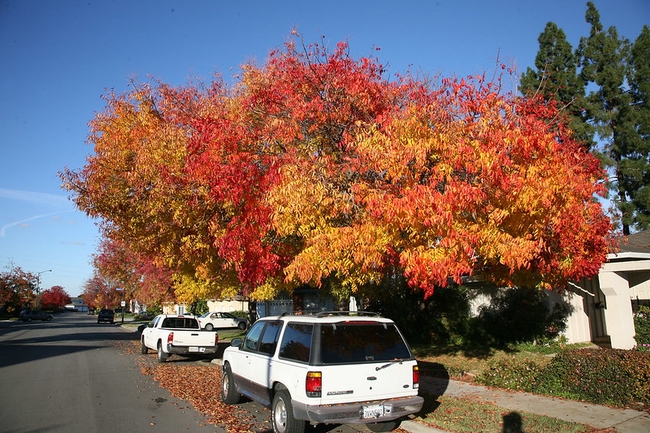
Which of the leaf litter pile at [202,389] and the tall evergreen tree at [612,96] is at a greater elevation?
the tall evergreen tree at [612,96]

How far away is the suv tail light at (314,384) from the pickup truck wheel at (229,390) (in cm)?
335

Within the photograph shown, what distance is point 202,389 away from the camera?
1139 centimetres

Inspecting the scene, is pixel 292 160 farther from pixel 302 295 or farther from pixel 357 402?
pixel 302 295

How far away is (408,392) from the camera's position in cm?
707

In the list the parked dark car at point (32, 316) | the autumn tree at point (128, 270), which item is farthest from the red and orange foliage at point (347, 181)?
the parked dark car at point (32, 316)

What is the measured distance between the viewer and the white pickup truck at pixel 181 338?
1658cm

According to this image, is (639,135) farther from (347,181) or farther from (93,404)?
(93,404)

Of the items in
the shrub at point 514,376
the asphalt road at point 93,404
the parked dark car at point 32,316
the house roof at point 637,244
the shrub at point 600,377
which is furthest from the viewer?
the parked dark car at point 32,316

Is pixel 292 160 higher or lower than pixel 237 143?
lower

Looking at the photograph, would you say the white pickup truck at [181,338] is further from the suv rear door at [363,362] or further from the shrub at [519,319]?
the suv rear door at [363,362]

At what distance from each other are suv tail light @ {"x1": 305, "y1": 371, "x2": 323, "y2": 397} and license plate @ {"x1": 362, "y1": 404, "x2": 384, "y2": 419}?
0.70 m

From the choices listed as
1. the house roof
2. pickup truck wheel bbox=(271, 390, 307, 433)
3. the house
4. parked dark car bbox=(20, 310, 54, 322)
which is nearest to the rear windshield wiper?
pickup truck wheel bbox=(271, 390, 307, 433)

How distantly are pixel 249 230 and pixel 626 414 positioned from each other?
23.7ft

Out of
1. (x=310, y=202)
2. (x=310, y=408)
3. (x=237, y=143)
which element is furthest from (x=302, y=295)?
(x=310, y=408)
